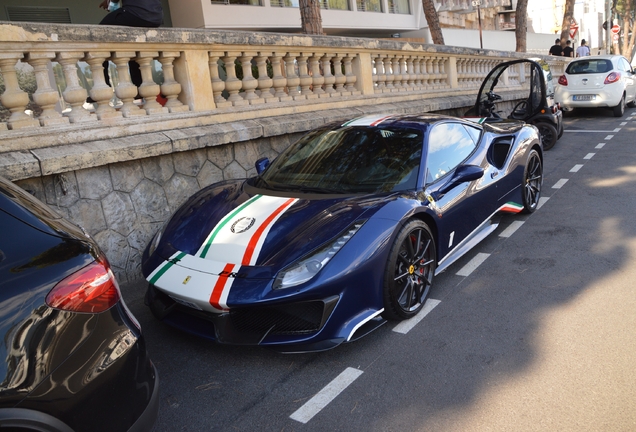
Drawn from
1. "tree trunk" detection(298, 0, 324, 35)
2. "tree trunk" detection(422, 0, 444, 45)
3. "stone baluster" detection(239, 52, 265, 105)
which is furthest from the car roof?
"tree trunk" detection(422, 0, 444, 45)

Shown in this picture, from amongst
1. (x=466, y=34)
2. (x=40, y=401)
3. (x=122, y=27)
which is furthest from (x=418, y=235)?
(x=466, y=34)

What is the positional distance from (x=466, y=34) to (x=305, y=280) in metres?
30.3

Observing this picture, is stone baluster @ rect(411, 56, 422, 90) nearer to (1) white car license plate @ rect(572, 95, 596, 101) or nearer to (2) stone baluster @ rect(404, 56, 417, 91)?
(2) stone baluster @ rect(404, 56, 417, 91)

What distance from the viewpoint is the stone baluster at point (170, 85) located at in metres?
5.88

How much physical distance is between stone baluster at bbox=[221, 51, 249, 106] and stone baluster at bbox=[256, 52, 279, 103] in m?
0.38

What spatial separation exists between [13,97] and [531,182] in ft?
16.9

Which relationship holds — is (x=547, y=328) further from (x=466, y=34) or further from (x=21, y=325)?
(x=466, y=34)

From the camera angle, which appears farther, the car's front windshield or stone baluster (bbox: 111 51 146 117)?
stone baluster (bbox: 111 51 146 117)

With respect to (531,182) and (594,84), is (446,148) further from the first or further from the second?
(594,84)

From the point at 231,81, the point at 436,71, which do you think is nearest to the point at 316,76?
the point at 231,81

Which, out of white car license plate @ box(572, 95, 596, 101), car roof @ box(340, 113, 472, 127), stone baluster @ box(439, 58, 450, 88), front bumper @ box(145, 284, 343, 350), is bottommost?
front bumper @ box(145, 284, 343, 350)

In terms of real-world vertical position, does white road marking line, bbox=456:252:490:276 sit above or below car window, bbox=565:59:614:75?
below

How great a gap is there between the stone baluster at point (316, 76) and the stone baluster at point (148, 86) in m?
2.49

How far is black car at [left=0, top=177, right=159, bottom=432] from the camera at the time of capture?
6.45 ft
